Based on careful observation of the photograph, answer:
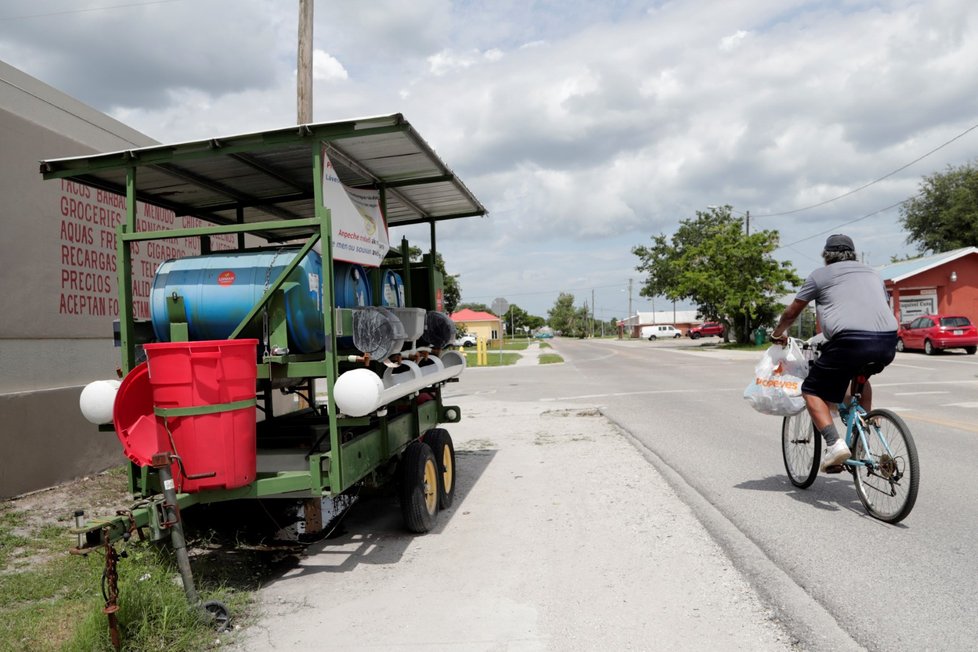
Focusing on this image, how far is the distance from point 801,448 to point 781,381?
34.0 inches

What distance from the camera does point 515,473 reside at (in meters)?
7.64

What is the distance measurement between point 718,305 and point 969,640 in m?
42.8

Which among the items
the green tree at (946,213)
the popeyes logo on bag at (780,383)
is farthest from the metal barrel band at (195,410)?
the green tree at (946,213)

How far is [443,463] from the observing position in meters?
6.28

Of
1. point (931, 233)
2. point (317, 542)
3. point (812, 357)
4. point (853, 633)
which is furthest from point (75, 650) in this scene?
point (931, 233)

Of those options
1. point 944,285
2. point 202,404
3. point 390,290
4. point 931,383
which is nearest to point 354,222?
point 390,290

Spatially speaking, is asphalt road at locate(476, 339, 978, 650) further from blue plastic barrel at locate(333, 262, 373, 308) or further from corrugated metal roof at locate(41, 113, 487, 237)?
corrugated metal roof at locate(41, 113, 487, 237)

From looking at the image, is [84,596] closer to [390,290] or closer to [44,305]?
[390,290]

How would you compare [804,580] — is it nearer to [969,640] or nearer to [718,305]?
[969,640]

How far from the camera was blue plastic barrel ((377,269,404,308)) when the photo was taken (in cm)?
630

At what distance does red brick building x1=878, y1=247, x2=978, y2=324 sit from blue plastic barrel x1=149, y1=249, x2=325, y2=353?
125ft

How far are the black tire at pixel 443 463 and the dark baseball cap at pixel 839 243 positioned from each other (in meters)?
3.59

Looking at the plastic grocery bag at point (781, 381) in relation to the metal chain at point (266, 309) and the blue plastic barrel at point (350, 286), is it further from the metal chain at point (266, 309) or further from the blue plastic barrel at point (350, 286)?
the metal chain at point (266, 309)

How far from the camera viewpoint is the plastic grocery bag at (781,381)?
571 centimetres
